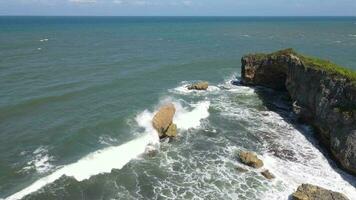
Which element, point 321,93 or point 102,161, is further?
point 321,93

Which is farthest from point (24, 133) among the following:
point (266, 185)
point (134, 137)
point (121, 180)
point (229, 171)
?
point (266, 185)

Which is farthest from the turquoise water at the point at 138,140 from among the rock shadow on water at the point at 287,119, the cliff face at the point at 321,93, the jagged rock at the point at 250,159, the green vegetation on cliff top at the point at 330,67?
the green vegetation on cliff top at the point at 330,67

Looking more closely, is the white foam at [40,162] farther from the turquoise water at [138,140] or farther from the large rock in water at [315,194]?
the large rock in water at [315,194]

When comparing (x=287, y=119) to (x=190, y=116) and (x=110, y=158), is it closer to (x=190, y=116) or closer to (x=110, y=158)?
(x=190, y=116)

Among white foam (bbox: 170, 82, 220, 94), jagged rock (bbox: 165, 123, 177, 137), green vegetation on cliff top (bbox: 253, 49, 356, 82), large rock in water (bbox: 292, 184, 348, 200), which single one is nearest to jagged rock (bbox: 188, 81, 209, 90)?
white foam (bbox: 170, 82, 220, 94)

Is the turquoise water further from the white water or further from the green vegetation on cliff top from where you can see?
the green vegetation on cliff top

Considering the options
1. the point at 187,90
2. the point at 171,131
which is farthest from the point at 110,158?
the point at 187,90

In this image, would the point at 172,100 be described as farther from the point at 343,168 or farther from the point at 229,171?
the point at 343,168

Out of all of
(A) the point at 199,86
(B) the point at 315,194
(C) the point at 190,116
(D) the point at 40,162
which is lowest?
(D) the point at 40,162
